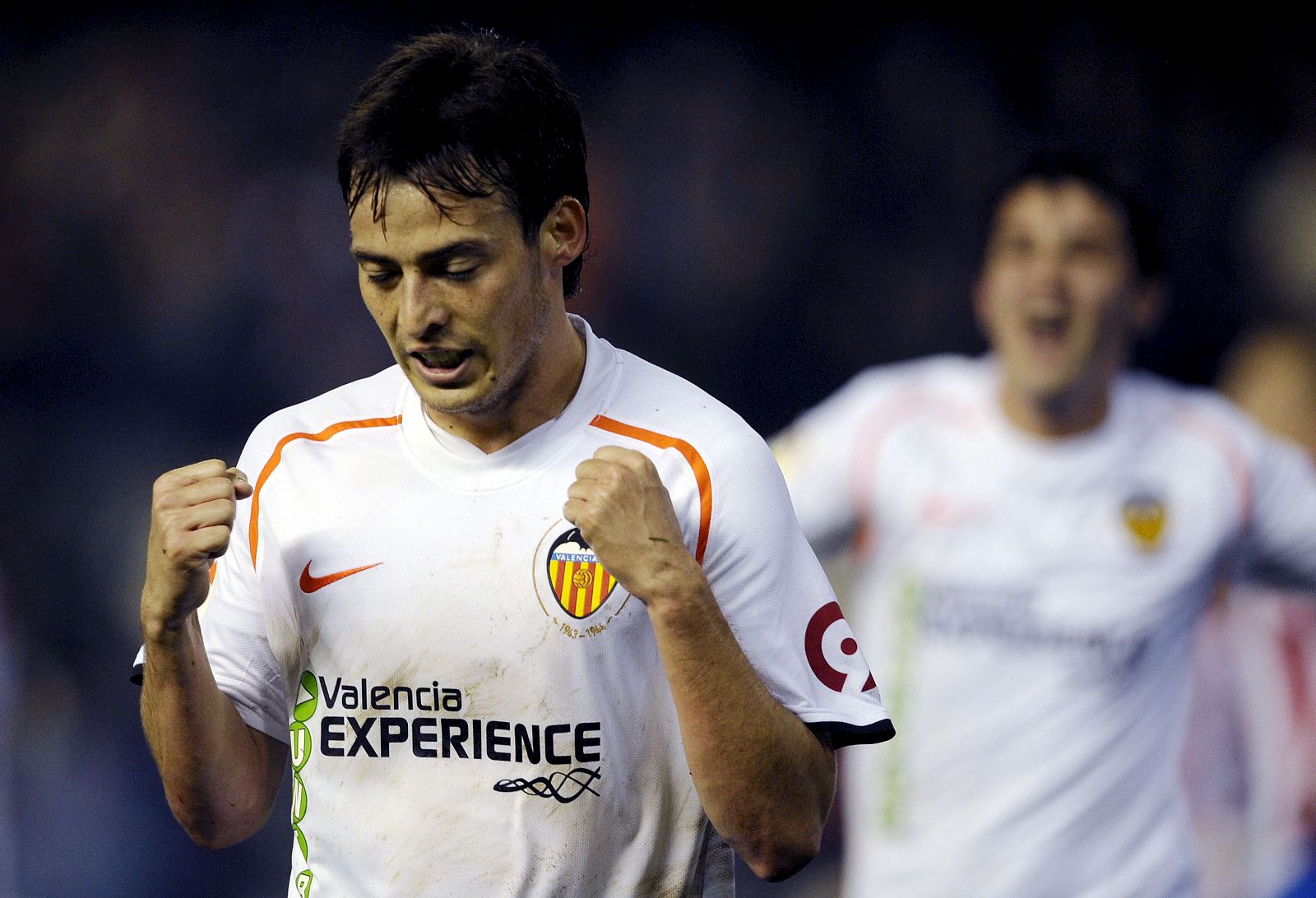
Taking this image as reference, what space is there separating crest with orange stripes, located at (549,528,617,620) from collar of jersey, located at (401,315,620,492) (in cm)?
7

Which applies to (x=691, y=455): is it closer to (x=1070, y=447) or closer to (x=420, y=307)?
(x=420, y=307)

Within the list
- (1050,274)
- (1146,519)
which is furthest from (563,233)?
(1050,274)

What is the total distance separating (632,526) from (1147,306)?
11.8 feet

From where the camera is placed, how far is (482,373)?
2.09 meters

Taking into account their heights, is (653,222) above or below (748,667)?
above

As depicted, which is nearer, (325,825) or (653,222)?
(325,825)

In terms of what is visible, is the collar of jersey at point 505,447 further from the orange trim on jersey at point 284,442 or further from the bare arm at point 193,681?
the bare arm at point 193,681

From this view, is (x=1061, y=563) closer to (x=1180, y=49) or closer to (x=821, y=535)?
(x=821, y=535)

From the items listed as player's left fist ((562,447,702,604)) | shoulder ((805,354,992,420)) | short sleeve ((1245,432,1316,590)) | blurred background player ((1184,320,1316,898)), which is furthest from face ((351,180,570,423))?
blurred background player ((1184,320,1316,898))

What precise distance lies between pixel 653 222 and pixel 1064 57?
1443mm

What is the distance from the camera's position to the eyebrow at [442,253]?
2.02m

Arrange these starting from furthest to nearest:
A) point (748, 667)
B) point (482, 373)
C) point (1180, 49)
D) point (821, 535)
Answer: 1. point (1180, 49)
2. point (821, 535)
3. point (482, 373)
4. point (748, 667)

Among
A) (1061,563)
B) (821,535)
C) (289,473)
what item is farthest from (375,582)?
(1061,563)

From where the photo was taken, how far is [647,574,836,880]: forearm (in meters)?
1.92
